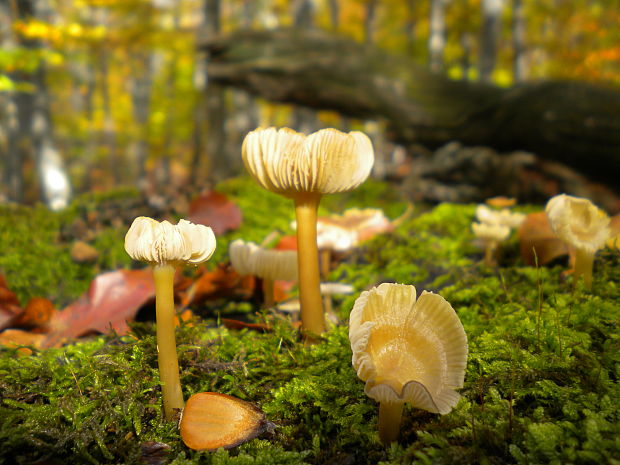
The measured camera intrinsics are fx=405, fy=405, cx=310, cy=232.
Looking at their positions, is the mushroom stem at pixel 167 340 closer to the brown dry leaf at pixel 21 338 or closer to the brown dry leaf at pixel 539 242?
the brown dry leaf at pixel 21 338

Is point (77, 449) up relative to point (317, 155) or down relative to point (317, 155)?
down

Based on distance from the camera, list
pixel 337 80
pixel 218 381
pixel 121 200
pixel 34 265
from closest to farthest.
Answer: pixel 218 381 < pixel 34 265 < pixel 121 200 < pixel 337 80

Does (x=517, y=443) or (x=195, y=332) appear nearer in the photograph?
(x=517, y=443)

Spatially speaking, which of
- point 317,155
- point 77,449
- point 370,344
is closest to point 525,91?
point 317,155

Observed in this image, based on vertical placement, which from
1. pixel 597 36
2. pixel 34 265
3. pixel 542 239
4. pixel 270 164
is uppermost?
pixel 597 36

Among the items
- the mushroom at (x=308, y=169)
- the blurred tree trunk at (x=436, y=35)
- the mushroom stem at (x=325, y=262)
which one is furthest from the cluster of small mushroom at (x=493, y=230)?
the blurred tree trunk at (x=436, y=35)

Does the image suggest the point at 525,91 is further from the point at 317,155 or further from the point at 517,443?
the point at 517,443

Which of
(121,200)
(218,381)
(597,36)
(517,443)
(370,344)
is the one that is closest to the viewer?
(517,443)
